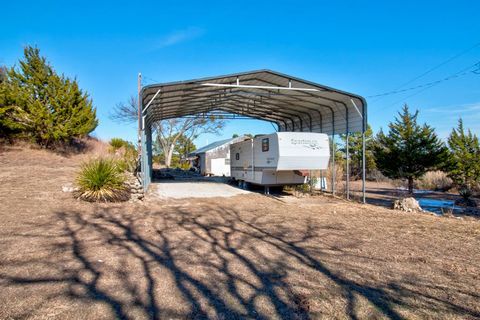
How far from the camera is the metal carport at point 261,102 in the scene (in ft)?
36.8

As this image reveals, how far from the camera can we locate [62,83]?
1867 centimetres

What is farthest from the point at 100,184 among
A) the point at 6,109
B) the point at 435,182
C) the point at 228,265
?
the point at 435,182

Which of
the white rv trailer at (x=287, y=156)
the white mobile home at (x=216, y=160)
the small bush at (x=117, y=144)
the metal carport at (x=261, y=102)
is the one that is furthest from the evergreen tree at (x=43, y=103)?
the white mobile home at (x=216, y=160)

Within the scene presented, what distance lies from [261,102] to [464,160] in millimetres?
12412

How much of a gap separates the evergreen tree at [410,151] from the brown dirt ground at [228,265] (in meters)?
11.0

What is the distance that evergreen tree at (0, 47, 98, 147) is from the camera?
17.0 m

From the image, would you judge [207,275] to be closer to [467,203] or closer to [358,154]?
[467,203]

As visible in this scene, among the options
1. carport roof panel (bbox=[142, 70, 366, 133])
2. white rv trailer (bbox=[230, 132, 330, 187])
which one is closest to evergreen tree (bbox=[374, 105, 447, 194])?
carport roof panel (bbox=[142, 70, 366, 133])

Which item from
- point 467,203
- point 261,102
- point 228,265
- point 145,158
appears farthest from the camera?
point 261,102

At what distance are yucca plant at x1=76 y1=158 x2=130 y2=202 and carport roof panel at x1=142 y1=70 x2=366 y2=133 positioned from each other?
2649 mm

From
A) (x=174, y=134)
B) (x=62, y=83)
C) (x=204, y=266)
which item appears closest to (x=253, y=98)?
(x=204, y=266)

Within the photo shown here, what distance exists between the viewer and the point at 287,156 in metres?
11.2

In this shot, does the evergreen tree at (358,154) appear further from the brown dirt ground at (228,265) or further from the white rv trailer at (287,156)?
the brown dirt ground at (228,265)

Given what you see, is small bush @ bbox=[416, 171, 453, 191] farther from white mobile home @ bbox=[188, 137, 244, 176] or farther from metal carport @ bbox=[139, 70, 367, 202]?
white mobile home @ bbox=[188, 137, 244, 176]
